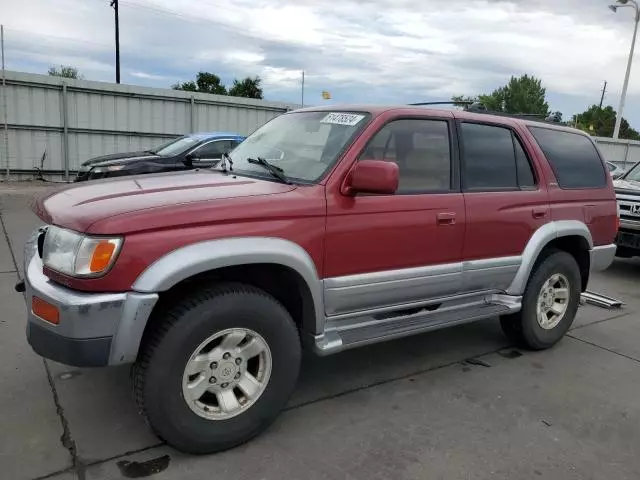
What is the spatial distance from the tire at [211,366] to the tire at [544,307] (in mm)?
2274

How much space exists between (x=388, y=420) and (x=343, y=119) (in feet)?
6.37

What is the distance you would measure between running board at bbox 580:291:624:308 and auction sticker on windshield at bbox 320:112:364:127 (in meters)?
4.20

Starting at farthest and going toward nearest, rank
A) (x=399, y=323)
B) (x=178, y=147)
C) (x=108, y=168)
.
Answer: (x=178, y=147) → (x=108, y=168) → (x=399, y=323)

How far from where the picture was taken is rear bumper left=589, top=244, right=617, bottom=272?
16.0ft

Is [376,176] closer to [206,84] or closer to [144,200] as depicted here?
[144,200]

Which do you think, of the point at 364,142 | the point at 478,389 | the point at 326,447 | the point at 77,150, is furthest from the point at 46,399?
the point at 77,150

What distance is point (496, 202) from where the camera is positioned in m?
4.03

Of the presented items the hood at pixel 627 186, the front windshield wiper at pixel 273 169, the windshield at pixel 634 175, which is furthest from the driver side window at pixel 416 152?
the windshield at pixel 634 175

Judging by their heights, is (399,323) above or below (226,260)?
below

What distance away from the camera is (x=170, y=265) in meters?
2.60

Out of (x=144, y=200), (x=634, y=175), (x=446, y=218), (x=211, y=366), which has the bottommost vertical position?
(x=211, y=366)

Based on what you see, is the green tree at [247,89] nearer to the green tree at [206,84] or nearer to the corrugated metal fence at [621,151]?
the green tree at [206,84]

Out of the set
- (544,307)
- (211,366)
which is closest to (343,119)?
(211,366)

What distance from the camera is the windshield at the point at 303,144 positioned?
3396 millimetres
